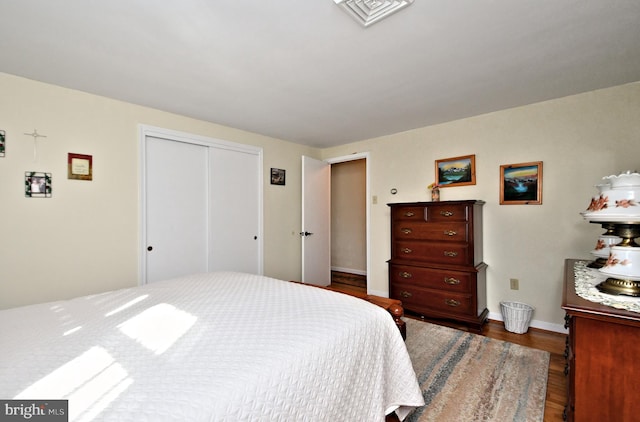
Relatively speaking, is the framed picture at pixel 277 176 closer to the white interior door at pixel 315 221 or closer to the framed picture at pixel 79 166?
the white interior door at pixel 315 221

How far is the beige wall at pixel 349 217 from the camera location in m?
Result: 5.64

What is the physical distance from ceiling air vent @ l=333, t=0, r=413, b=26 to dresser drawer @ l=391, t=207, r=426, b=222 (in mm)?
2119

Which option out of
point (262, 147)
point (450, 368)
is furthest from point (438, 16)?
point (262, 147)

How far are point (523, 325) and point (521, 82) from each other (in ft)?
7.62

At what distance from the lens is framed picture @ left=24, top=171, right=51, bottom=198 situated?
7.29 feet

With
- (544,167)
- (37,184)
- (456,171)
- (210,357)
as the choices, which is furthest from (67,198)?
(544,167)

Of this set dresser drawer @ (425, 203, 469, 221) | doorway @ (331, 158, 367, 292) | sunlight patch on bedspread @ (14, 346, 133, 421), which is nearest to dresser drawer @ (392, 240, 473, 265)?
dresser drawer @ (425, 203, 469, 221)

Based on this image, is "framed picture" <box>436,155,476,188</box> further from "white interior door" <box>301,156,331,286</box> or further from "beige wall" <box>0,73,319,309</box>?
"beige wall" <box>0,73,319,309</box>

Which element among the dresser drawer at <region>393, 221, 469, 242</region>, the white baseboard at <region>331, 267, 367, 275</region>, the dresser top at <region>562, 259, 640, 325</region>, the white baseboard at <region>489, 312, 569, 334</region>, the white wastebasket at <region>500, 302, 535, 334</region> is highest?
the dresser drawer at <region>393, 221, 469, 242</region>

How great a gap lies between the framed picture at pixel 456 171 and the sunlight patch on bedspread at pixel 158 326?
3.19 metres

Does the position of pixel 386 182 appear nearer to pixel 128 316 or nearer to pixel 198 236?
pixel 198 236

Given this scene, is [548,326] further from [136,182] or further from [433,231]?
[136,182]

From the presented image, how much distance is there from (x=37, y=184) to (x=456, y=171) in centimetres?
419

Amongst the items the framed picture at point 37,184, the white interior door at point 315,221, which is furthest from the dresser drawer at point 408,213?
the framed picture at point 37,184
